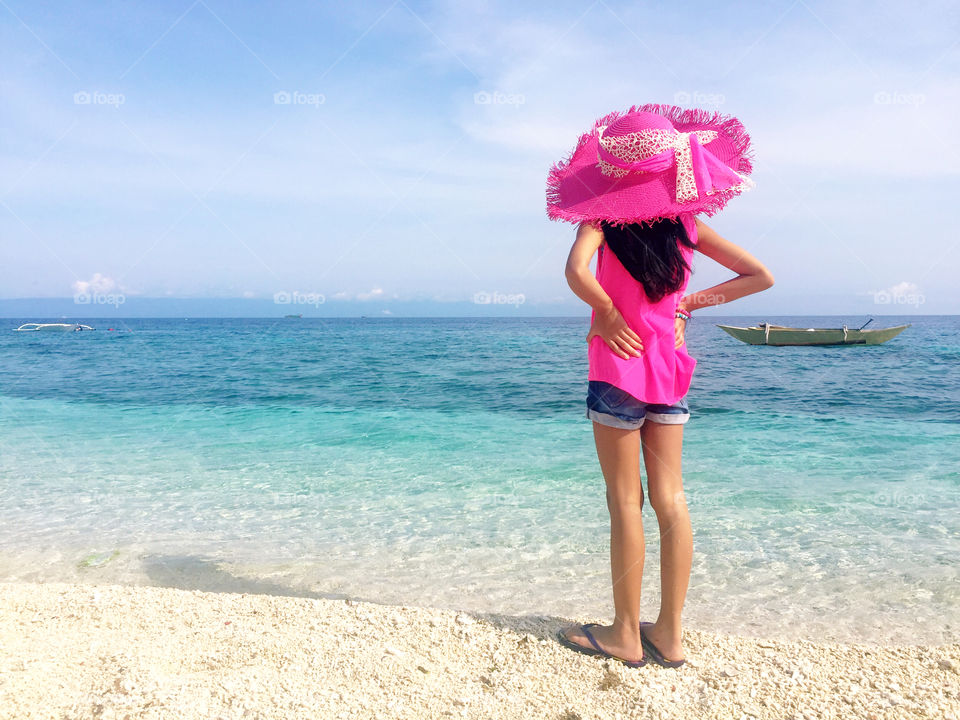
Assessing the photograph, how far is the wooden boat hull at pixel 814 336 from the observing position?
30312 mm

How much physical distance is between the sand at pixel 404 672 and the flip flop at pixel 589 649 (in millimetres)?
48

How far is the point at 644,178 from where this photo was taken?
2.25m

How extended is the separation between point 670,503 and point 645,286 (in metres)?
0.90

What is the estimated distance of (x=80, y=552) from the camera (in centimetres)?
443

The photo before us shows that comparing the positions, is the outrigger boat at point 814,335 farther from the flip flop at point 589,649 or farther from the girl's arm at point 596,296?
the girl's arm at point 596,296

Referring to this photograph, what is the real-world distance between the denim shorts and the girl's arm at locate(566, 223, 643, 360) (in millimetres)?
161

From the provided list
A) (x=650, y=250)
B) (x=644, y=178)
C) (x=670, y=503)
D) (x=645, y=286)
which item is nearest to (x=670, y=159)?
(x=644, y=178)

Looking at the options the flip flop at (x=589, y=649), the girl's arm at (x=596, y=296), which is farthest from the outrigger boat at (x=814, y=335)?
the girl's arm at (x=596, y=296)

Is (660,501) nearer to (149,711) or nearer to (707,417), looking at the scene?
(149,711)

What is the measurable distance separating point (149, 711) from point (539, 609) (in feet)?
6.64

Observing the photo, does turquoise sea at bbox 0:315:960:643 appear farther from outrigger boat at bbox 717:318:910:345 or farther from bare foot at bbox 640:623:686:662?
outrigger boat at bbox 717:318:910:345

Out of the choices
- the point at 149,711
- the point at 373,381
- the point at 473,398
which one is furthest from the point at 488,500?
the point at 373,381

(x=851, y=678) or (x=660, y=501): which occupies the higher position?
(x=660, y=501)

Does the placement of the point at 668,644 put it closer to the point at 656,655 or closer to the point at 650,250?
the point at 656,655
